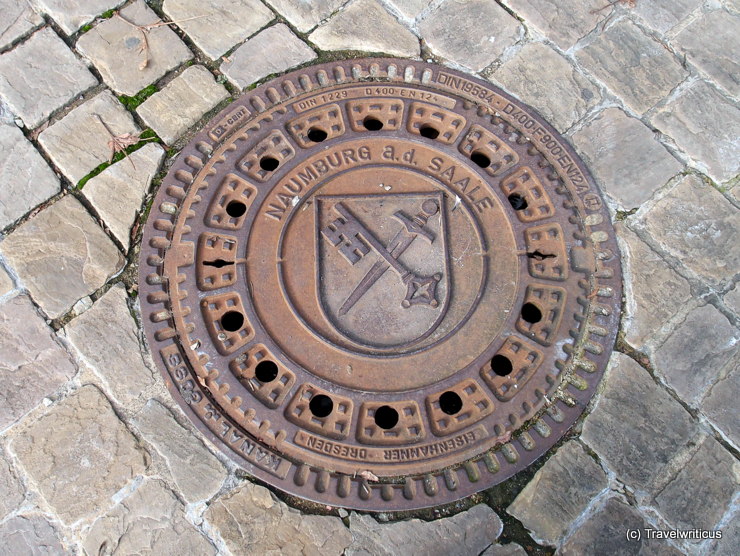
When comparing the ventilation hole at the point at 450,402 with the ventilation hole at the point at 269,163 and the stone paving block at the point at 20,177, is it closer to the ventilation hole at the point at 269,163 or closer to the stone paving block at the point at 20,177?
the ventilation hole at the point at 269,163

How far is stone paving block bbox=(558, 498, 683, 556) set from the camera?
232 cm

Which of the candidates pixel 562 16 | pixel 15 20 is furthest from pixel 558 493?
pixel 15 20

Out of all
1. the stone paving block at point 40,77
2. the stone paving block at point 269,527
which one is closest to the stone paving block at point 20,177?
the stone paving block at point 40,77

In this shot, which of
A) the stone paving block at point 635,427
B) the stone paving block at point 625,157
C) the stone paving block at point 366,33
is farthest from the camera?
the stone paving block at point 366,33

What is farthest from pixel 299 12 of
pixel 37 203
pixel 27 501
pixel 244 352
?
pixel 27 501

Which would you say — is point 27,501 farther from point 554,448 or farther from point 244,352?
point 554,448

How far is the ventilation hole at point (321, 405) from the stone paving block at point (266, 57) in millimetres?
1666

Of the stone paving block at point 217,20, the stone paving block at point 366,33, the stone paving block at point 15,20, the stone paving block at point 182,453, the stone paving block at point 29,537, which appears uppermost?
the stone paving block at point 366,33

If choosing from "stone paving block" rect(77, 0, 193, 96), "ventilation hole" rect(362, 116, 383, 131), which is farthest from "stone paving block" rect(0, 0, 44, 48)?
"ventilation hole" rect(362, 116, 383, 131)

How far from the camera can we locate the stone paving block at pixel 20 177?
2.71m

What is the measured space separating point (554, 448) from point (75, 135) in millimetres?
2789

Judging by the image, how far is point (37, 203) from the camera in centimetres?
273

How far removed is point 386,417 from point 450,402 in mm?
298

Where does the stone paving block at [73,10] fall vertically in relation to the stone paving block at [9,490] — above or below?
above
